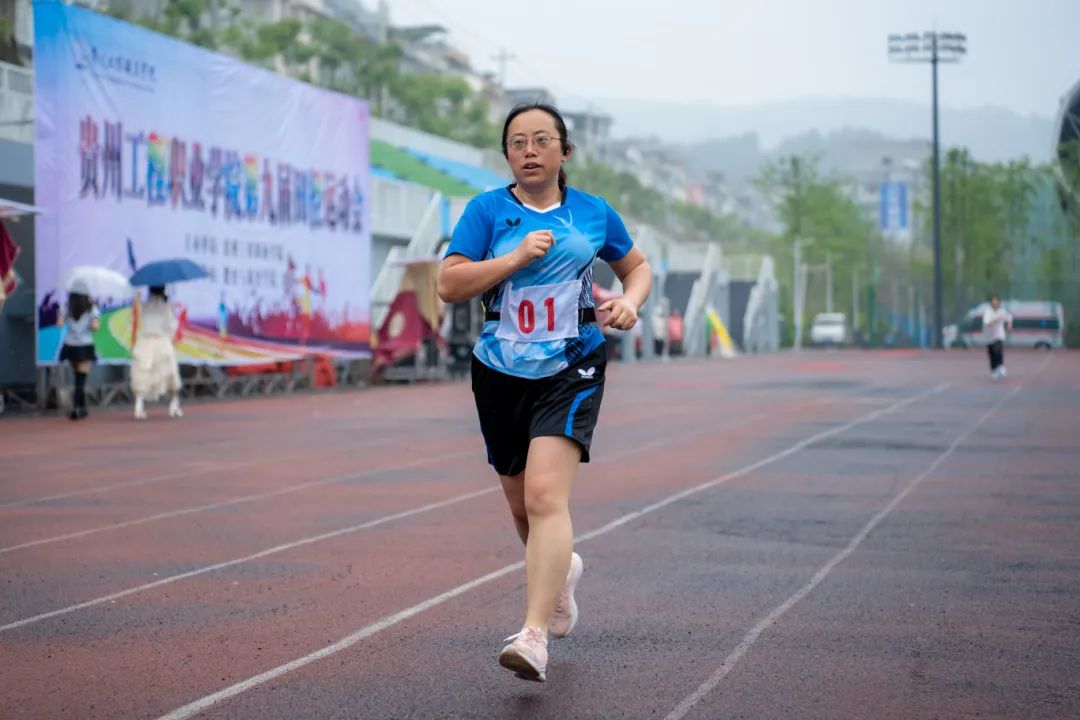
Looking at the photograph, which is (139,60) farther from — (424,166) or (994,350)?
(424,166)

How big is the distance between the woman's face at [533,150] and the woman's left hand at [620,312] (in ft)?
1.63

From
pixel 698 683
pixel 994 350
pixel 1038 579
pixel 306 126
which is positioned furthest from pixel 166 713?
pixel 994 350

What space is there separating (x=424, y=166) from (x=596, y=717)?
5678 centimetres

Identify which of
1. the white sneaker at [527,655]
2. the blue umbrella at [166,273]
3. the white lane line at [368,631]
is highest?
the blue umbrella at [166,273]

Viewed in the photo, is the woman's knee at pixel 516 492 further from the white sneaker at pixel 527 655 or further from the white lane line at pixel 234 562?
the white lane line at pixel 234 562

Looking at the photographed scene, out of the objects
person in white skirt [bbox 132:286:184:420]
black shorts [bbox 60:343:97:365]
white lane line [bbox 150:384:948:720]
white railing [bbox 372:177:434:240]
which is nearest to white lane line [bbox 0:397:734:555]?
white lane line [bbox 150:384:948:720]

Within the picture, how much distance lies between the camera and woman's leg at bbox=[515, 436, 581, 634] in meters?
5.70

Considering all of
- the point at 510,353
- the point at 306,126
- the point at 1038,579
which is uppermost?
the point at 306,126

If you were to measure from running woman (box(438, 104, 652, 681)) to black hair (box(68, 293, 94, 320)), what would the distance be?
16894mm

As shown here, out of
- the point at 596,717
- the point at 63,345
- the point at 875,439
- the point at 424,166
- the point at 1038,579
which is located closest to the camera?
the point at 596,717

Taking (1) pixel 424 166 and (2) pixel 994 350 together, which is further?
(1) pixel 424 166

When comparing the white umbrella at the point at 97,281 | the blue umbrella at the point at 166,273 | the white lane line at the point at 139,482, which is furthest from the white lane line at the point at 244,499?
the white umbrella at the point at 97,281

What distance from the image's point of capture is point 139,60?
25.2 meters

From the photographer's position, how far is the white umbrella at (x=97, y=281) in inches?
893
